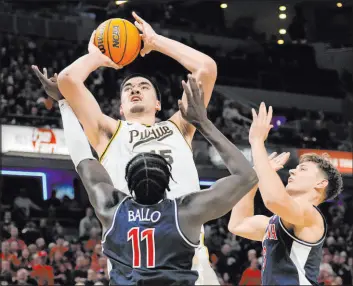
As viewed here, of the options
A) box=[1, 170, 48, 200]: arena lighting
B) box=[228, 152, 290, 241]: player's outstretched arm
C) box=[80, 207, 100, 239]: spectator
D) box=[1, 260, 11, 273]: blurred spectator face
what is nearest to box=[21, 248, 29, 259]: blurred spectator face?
box=[1, 260, 11, 273]: blurred spectator face

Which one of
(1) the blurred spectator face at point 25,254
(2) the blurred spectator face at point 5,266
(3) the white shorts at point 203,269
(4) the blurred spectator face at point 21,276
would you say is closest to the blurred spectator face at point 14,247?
Answer: (1) the blurred spectator face at point 25,254

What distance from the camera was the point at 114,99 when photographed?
20641mm

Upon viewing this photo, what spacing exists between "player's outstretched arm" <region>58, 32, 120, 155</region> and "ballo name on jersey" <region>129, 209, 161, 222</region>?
→ 1.38m

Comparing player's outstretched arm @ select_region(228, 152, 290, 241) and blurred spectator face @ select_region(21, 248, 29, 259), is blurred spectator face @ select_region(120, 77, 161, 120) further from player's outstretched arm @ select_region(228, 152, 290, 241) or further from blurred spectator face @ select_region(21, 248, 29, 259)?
blurred spectator face @ select_region(21, 248, 29, 259)

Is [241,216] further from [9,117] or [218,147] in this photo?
[9,117]

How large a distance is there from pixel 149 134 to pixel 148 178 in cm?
162

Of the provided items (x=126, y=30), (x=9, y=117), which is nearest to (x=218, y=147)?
(x=126, y=30)

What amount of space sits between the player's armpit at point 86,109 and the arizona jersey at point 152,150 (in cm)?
9

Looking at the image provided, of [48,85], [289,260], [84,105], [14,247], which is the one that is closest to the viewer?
[48,85]

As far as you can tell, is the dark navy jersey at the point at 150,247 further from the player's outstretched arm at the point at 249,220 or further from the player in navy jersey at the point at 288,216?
the player's outstretched arm at the point at 249,220

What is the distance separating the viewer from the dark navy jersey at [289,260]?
512cm

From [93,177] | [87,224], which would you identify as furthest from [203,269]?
[87,224]

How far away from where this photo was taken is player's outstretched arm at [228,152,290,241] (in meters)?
5.75

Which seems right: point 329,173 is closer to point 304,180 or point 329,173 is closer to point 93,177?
point 304,180
